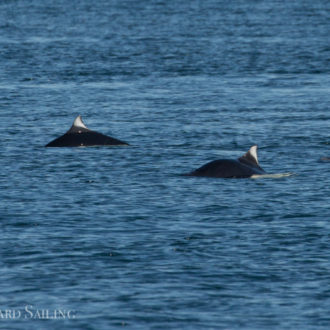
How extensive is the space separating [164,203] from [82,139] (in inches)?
424

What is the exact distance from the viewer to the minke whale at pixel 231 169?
111ft

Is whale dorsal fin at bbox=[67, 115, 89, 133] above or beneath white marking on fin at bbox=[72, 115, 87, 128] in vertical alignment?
beneath

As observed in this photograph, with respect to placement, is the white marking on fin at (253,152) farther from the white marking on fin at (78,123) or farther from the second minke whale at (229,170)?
the white marking on fin at (78,123)

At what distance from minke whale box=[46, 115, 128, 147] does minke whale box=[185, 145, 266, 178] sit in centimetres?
633

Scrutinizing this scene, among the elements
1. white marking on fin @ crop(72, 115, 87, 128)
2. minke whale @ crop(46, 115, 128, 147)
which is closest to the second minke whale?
minke whale @ crop(46, 115, 128, 147)

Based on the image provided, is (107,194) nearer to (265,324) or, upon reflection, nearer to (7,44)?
(265,324)

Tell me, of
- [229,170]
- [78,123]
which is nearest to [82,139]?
[78,123]

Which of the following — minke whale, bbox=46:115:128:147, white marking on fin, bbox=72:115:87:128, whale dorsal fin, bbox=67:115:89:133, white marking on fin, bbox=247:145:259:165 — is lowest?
minke whale, bbox=46:115:128:147

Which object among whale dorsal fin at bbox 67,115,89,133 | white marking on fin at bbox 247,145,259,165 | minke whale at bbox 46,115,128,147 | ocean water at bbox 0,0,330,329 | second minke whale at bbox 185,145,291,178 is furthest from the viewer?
whale dorsal fin at bbox 67,115,89,133

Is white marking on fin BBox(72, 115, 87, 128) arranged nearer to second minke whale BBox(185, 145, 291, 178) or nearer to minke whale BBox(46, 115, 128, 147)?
minke whale BBox(46, 115, 128, 147)

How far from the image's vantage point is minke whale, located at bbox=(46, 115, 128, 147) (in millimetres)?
39938

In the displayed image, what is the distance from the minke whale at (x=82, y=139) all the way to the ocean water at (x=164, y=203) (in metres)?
0.66

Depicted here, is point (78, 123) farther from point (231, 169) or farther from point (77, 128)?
point (231, 169)

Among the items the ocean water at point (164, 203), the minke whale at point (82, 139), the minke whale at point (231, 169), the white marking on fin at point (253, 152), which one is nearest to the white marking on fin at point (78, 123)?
the minke whale at point (82, 139)
